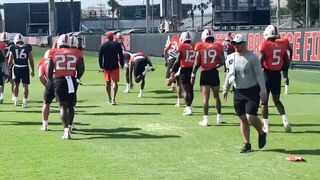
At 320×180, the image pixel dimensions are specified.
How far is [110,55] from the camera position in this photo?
18.5 m

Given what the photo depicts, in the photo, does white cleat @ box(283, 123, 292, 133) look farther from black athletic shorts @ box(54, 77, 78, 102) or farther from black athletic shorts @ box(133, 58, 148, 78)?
black athletic shorts @ box(133, 58, 148, 78)

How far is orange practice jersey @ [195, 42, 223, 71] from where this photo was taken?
44.8 ft

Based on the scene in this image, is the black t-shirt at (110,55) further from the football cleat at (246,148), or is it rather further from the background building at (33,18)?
the background building at (33,18)

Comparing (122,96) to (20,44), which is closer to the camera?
(20,44)

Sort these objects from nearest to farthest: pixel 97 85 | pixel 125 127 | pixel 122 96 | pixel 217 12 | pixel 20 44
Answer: pixel 125 127 < pixel 20 44 < pixel 122 96 < pixel 97 85 < pixel 217 12

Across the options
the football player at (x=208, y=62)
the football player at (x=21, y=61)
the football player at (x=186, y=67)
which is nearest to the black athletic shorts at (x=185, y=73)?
the football player at (x=186, y=67)

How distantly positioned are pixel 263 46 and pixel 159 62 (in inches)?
1057

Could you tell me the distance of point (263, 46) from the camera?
12.6 meters

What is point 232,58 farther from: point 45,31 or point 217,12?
point 45,31

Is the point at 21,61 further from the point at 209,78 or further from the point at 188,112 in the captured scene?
the point at 209,78

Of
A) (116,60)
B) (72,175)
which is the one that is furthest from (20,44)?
(72,175)

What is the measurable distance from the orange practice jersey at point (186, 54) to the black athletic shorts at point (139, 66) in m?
6.03

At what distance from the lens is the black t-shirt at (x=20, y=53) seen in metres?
17.9

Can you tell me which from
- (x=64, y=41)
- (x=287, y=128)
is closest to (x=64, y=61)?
(x=64, y=41)
